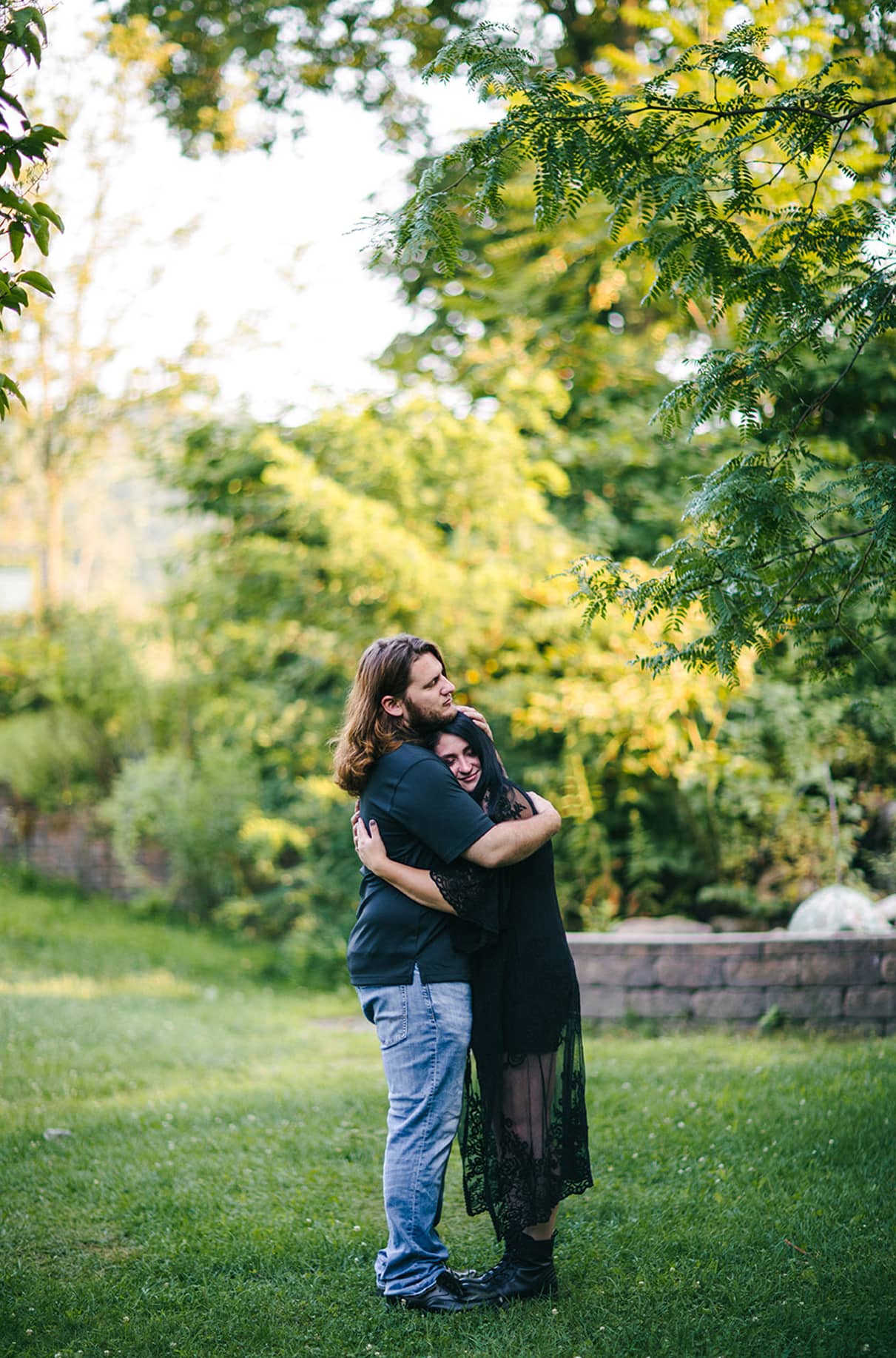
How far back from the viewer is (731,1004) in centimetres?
679

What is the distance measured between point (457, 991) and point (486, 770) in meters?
0.64

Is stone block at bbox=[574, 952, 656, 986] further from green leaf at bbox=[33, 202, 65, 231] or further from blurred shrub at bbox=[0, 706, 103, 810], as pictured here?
blurred shrub at bbox=[0, 706, 103, 810]

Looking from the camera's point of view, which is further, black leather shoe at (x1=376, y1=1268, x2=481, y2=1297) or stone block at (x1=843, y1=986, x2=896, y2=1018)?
stone block at (x1=843, y1=986, x2=896, y2=1018)

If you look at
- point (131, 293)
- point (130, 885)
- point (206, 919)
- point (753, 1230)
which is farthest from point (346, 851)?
point (131, 293)

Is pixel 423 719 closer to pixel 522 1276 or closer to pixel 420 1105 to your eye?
pixel 420 1105

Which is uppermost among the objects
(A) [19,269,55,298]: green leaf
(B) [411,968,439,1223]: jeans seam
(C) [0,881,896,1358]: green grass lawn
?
(A) [19,269,55,298]: green leaf

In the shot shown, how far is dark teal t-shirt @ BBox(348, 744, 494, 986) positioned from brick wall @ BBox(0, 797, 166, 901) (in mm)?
9527

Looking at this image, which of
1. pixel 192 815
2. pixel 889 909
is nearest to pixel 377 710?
pixel 889 909

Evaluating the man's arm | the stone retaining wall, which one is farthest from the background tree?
the stone retaining wall

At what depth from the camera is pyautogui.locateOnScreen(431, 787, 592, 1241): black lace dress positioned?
3.38 metres

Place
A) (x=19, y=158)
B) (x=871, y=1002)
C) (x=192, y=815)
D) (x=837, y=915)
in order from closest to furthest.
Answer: (x=19, y=158) < (x=871, y=1002) < (x=837, y=915) < (x=192, y=815)

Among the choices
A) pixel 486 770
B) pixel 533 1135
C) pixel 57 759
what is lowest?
pixel 533 1135

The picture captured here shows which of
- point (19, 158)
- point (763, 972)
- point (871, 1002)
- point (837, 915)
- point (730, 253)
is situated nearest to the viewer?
point (19, 158)

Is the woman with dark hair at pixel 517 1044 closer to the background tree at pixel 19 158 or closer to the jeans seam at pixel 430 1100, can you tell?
the jeans seam at pixel 430 1100
